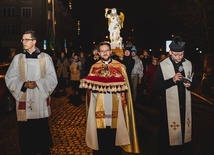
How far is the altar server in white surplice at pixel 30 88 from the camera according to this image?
6.47 meters

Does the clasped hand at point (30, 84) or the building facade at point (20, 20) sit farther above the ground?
the building facade at point (20, 20)

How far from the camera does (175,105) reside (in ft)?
19.4

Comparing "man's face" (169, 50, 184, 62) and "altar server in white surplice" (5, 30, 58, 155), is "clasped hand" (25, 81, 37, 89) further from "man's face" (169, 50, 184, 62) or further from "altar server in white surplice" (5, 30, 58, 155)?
"man's face" (169, 50, 184, 62)

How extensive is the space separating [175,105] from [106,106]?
1050mm

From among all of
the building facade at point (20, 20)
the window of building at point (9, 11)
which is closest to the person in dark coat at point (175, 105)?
the building facade at point (20, 20)

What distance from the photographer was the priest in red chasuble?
5910mm

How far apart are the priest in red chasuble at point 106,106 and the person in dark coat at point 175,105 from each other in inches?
21.8

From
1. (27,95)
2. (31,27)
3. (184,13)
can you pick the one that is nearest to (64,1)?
(31,27)

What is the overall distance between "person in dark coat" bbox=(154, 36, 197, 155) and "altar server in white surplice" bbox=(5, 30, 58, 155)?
1917 mm

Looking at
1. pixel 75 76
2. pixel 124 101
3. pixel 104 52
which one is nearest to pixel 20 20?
pixel 75 76

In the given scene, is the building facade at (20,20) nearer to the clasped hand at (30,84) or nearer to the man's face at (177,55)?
the clasped hand at (30,84)

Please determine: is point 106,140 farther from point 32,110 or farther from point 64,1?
point 64,1

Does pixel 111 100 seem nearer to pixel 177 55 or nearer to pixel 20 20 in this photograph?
pixel 177 55

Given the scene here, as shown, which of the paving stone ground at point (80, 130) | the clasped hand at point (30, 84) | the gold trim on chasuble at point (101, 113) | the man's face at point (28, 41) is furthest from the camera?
the paving stone ground at point (80, 130)
